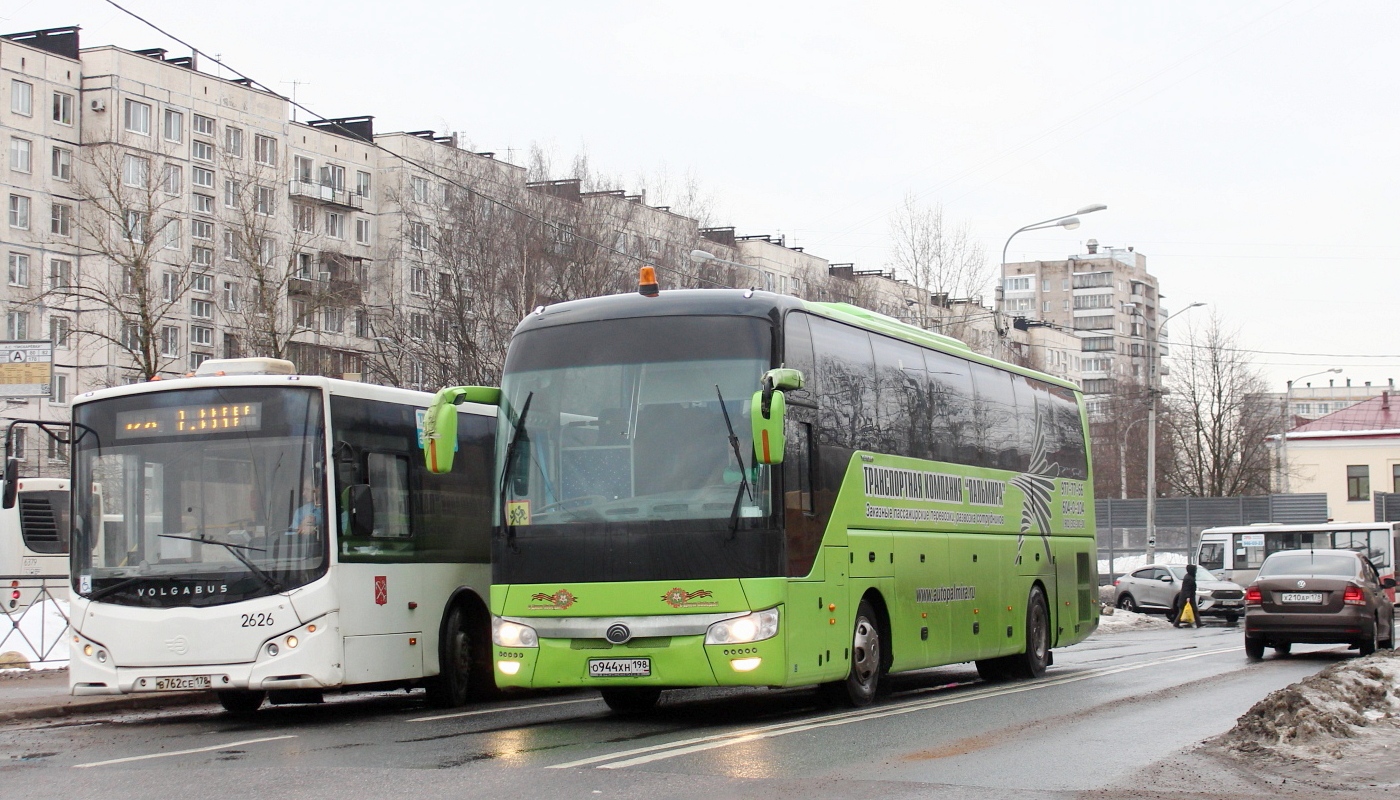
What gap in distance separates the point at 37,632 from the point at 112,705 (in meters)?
7.30

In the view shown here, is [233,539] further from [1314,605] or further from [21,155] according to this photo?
[21,155]

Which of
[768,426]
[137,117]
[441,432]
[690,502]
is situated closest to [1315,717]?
[768,426]

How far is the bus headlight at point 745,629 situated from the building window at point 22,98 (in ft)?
208

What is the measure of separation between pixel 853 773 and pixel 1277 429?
77143mm

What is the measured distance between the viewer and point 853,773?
32.1 feet

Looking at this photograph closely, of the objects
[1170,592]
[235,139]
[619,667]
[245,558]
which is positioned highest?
[235,139]

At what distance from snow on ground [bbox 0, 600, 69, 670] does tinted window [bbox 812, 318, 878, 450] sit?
11.4m

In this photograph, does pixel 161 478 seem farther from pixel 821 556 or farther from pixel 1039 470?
pixel 1039 470

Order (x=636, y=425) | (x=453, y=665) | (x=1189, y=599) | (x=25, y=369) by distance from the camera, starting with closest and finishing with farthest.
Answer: (x=636, y=425) < (x=453, y=665) < (x=25, y=369) < (x=1189, y=599)

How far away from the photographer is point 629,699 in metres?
14.7

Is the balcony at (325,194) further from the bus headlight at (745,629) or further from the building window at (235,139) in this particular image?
the bus headlight at (745,629)

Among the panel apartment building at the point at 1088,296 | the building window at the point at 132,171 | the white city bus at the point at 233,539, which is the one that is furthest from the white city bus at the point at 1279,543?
the panel apartment building at the point at 1088,296

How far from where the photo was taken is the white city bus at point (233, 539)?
13.3 metres

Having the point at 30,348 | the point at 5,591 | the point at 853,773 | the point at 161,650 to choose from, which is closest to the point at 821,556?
the point at 853,773
